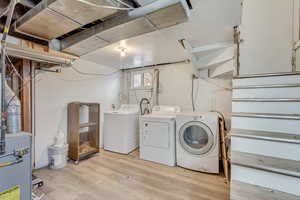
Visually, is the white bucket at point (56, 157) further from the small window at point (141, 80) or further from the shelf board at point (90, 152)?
the small window at point (141, 80)

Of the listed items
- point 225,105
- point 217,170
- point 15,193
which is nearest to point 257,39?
point 225,105

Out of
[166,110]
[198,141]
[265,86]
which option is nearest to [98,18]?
[265,86]

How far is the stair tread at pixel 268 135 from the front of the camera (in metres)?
1.12

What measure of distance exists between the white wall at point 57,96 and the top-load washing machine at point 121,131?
2.34ft

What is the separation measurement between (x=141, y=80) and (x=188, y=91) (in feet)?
4.72

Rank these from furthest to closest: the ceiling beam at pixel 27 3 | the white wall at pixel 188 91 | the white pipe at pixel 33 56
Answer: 1. the white wall at pixel 188 91
2. the white pipe at pixel 33 56
3. the ceiling beam at pixel 27 3

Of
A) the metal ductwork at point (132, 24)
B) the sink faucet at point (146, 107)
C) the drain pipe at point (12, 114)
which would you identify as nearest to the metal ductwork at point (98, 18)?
the metal ductwork at point (132, 24)

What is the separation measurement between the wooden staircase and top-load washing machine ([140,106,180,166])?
1.35 meters

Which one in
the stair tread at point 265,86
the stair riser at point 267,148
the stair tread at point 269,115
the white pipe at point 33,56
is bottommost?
the stair riser at point 267,148

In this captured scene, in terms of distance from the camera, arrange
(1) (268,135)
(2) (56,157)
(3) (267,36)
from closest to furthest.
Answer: (1) (268,135)
(3) (267,36)
(2) (56,157)

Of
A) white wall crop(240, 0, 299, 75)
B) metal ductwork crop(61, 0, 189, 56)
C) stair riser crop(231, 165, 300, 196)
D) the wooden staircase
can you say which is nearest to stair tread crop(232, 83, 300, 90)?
the wooden staircase

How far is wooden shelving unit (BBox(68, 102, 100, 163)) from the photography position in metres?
2.65

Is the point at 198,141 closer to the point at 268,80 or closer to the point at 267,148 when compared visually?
the point at 267,148

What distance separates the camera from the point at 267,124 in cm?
132
